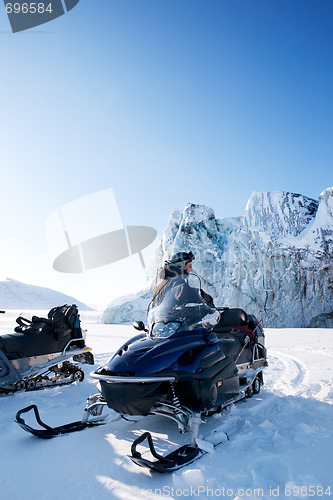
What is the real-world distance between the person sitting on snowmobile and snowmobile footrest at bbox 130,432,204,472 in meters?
1.13

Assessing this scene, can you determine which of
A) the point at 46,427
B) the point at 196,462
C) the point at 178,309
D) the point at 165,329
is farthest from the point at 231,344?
the point at 46,427

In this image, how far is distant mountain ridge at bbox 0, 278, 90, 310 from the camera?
66.8m

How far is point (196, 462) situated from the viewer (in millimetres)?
2164

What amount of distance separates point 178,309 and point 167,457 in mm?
1138

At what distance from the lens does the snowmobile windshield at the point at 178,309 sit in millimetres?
2814

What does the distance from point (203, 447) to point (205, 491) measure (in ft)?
1.51

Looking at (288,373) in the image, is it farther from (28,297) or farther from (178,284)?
(28,297)

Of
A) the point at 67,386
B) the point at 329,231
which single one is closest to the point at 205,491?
the point at 67,386

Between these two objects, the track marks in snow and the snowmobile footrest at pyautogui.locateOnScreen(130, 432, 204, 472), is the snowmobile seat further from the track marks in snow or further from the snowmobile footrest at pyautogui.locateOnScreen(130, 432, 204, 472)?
the snowmobile footrest at pyautogui.locateOnScreen(130, 432, 204, 472)

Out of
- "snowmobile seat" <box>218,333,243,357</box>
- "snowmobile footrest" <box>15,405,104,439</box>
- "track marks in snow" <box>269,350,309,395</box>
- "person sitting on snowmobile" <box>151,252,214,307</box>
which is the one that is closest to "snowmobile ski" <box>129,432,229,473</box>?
"snowmobile footrest" <box>15,405,104,439</box>

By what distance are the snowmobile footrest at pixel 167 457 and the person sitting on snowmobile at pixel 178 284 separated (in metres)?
1.13

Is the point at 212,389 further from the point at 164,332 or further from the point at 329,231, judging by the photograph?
the point at 329,231

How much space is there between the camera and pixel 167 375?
2.43 metres

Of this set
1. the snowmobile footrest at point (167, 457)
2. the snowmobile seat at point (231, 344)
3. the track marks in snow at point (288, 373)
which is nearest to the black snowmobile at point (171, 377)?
the snowmobile footrest at point (167, 457)
